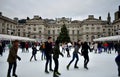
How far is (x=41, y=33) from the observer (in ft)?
289

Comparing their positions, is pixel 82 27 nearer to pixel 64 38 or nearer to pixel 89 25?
pixel 89 25

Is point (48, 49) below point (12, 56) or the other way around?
the other way around

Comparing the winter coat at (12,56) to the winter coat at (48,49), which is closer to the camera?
the winter coat at (12,56)

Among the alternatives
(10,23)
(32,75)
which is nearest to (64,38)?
(10,23)

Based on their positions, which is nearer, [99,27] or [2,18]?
[2,18]

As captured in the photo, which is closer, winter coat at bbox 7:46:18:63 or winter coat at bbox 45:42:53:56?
winter coat at bbox 7:46:18:63

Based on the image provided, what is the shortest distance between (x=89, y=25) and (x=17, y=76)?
80.1 metres

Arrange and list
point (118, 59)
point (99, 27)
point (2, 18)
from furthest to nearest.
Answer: point (99, 27) < point (2, 18) < point (118, 59)

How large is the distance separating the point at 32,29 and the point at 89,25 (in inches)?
1028

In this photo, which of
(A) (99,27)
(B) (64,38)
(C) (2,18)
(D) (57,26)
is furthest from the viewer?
(D) (57,26)

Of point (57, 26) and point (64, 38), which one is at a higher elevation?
point (57, 26)

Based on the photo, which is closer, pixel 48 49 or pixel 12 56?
pixel 12 56

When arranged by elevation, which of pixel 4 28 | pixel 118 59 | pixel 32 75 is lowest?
pixel 32 75

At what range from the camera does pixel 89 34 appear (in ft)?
283
